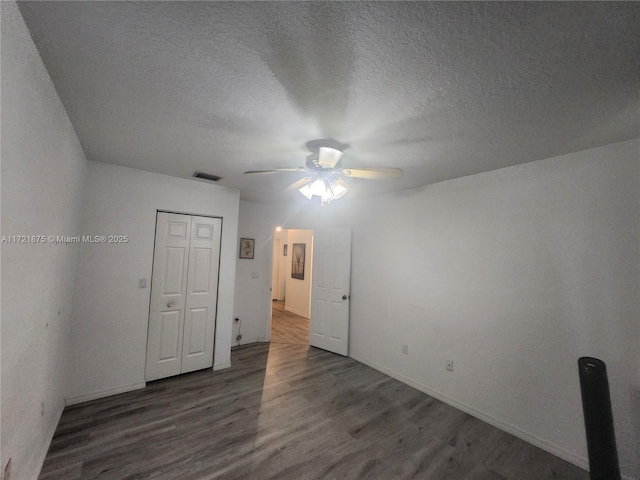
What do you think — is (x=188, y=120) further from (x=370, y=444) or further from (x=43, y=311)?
(x=370, y=444)

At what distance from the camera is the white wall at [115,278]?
2527 mm

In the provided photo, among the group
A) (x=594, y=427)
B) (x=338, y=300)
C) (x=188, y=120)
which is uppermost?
(x=188, y=120)

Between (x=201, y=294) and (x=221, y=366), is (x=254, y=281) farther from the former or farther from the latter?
(x=221, y=366)

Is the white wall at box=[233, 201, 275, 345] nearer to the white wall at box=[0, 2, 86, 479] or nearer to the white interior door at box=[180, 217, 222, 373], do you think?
the white interior door at box=[180, 217, 222, 373]

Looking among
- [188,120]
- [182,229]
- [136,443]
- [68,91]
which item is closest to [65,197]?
[68,91]

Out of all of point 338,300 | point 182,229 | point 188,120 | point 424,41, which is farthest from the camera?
point 338,300

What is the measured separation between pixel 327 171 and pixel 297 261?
520 cm

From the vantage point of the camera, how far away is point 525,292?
2271 millimetres

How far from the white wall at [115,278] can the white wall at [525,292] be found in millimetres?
2976

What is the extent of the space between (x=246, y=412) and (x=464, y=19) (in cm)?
319

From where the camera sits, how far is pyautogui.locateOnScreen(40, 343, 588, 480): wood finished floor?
1.81 meters

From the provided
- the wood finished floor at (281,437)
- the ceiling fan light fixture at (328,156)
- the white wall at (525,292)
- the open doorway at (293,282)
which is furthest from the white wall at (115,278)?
the white wall at (525,292)

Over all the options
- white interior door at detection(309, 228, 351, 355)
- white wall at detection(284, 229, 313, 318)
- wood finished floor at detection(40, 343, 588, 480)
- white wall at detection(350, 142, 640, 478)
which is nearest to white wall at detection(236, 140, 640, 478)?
white wall at detection(350, 142, 640, 478)

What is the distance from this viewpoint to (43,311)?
159cm
